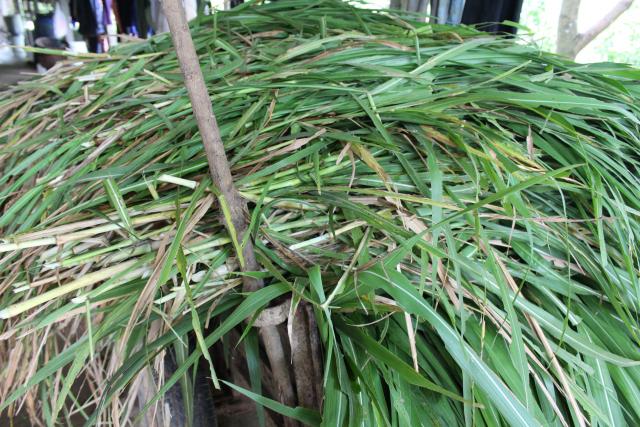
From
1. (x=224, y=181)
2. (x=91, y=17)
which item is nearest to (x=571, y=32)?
(x=224, y=181)

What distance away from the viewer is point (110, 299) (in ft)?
2.19

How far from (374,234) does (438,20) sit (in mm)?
1397

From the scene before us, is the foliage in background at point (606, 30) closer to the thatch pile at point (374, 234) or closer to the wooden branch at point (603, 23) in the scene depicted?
the wooden branch at point (603, 23)

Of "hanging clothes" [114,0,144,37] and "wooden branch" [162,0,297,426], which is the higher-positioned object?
"hanging clothes" [114,0,144,37]

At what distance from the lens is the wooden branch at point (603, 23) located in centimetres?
321

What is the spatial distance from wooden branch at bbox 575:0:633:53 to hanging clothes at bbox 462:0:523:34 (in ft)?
5.52

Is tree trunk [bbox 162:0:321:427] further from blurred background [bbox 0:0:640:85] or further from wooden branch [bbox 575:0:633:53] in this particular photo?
wooden branch [bbox 575:0:633:53]

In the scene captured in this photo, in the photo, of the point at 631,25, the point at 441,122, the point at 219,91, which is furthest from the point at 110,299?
the point at 631,25

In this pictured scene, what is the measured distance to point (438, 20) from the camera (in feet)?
5.90

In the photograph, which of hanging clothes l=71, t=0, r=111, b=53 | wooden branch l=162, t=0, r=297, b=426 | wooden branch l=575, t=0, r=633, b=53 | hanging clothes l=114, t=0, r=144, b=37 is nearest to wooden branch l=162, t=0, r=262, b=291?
wooden branch l=162, t=0, r=297, b=426

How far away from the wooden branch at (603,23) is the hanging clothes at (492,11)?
168 cm

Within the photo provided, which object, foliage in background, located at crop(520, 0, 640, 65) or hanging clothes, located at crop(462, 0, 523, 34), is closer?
hanging clothes, located at crop(462, 0, 523, 34)

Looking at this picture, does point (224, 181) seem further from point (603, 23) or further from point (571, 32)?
point (571, 32)

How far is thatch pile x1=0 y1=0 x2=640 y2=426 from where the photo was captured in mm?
602
